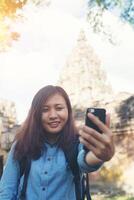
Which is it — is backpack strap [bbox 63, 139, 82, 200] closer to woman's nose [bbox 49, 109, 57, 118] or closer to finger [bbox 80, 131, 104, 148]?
woman's nose [bbox 49, 109, 57, 118]

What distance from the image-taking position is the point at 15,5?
1080 cm

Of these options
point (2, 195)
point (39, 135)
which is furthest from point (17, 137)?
point (2, 195)

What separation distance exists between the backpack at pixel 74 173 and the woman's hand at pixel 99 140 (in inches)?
12.7

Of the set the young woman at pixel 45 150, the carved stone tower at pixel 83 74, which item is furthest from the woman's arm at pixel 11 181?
the carved stone tower at pixel 83 74

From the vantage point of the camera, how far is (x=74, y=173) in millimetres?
2088

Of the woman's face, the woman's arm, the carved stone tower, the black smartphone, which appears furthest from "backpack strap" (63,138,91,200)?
the carved stone tower

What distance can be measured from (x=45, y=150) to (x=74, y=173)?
0.18m

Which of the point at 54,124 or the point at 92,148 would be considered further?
the point at 54,124

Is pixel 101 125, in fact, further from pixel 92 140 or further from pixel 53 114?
pixel 53 114

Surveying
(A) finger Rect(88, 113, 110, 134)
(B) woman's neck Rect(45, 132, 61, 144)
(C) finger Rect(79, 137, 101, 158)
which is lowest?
(C) finger Rect(79, 137, 101, 158)

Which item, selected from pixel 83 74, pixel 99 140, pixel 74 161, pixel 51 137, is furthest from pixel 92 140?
pixel 83 74

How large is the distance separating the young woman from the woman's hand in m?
0.26

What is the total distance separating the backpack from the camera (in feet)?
6.81

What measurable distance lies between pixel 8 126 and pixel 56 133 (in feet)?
25.4
